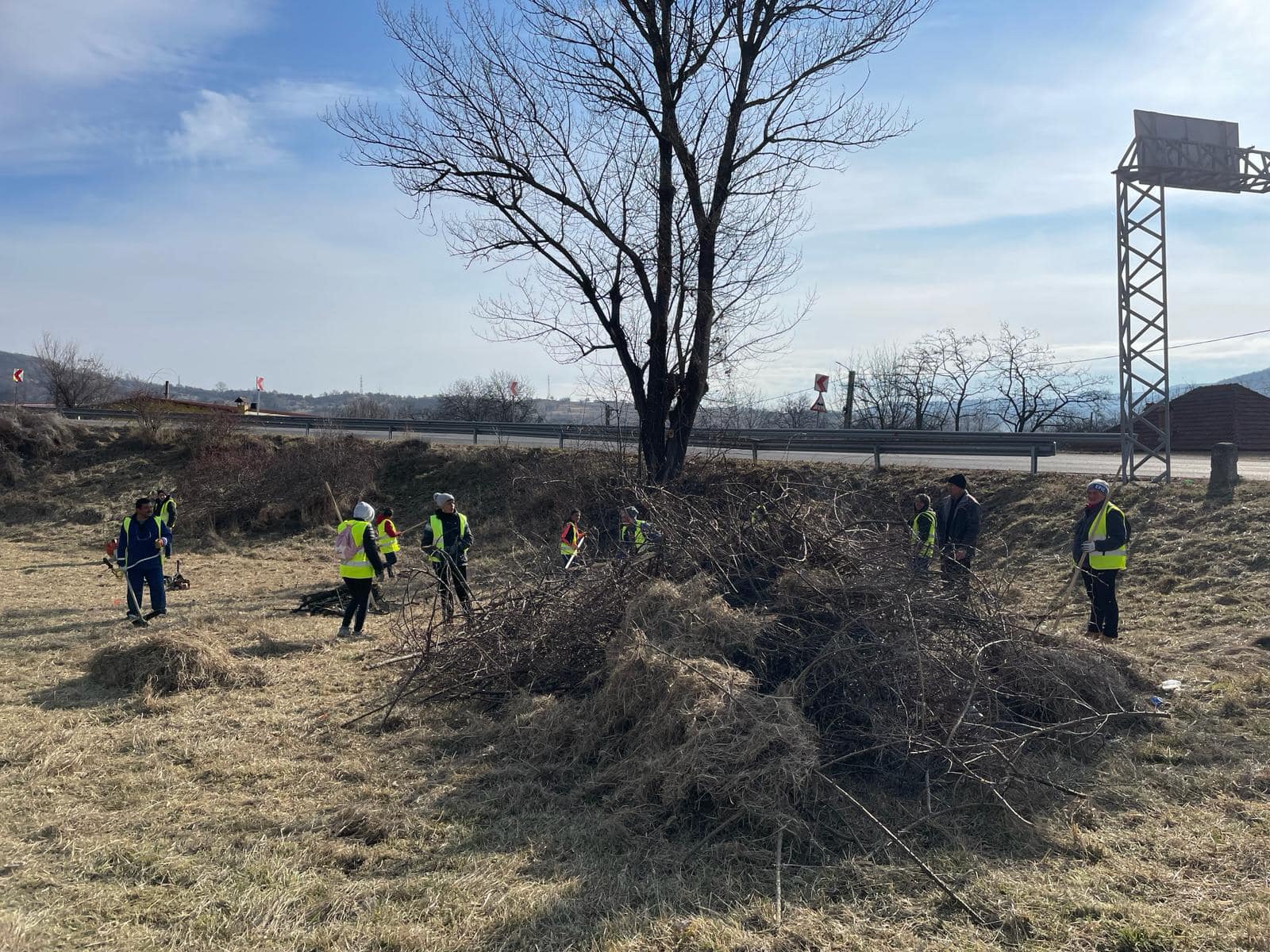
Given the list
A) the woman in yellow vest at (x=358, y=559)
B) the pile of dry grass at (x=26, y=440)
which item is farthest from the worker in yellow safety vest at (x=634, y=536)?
the pile of dry grass at (x=26, y=440)

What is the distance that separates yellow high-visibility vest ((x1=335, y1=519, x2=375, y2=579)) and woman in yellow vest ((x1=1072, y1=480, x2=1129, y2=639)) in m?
7.38

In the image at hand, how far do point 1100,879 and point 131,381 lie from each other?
57.8 m

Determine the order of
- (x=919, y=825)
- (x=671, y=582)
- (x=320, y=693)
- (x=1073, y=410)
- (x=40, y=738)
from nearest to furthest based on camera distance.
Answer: (x=919, y=825), (x=40, y=738), (x=671, y=582), (x=320, y=693), (x=1073, y=410)

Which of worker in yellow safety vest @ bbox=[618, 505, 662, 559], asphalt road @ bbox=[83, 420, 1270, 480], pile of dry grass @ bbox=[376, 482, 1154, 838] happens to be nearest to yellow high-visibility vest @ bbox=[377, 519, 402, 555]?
pile of dry grass @ bbox=[376, 482, 1154, 838]

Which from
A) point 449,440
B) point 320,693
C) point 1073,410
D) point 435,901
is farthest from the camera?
point 1073,410

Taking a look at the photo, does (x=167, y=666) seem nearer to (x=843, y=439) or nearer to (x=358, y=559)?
(x=358, y=559)

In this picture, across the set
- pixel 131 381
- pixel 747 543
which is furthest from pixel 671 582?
pixel 131 381

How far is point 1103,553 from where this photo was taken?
846 centimetres

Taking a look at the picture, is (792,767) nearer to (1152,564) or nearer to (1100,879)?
(1100,879)

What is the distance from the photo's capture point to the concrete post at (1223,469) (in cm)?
1302

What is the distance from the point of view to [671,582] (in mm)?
6941

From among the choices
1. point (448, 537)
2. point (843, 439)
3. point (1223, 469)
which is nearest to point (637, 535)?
point (448, 537)

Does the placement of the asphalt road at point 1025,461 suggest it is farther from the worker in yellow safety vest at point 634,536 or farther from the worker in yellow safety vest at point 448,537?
the worker in yellow safety vest at point 634,536

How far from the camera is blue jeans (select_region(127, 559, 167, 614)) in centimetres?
1064
